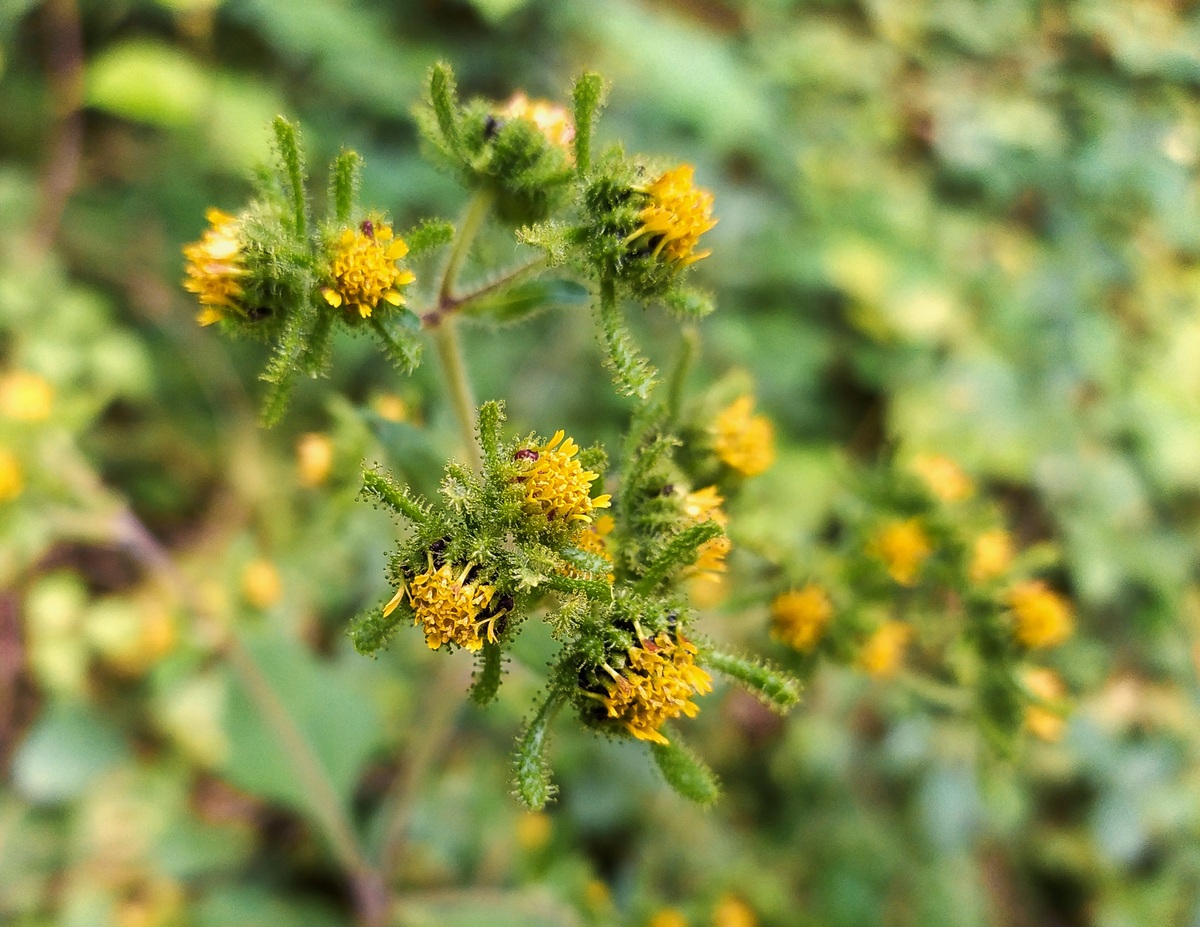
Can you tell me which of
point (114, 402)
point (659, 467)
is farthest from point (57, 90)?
point (659, 467)

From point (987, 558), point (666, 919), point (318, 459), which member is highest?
point (987, 558)

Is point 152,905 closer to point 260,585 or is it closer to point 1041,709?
point 260,585

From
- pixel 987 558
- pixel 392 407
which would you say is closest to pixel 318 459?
pixel 392 407

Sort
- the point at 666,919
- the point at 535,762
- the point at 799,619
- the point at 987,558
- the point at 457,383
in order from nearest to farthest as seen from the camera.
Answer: the point at 535,762 → the point at 457,383 → the point at 799,619 → the point at 987,558 → the point at 666,919

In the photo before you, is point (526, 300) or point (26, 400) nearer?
point (526, 300)

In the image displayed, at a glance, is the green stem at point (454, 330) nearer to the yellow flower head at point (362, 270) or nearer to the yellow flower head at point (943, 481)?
the yellow flower head at point (362, 270)

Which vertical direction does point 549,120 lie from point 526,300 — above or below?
above
